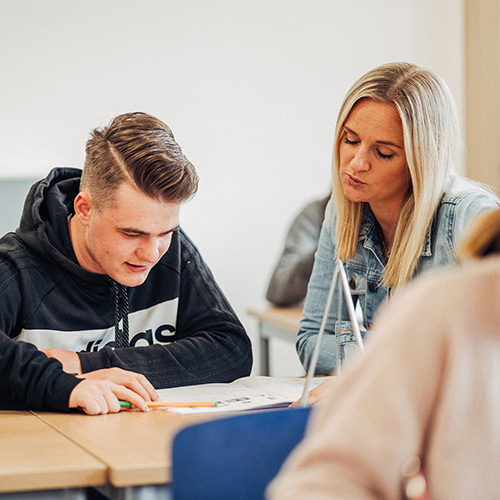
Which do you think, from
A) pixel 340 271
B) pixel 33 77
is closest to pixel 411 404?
pixel 340 271

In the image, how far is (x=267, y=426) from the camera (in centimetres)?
101

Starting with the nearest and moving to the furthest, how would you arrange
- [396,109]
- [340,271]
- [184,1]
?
[340,271], [396,109], [184,1]

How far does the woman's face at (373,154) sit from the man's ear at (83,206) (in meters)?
0.56

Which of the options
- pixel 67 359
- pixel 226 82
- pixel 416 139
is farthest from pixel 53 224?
pixel 226 82

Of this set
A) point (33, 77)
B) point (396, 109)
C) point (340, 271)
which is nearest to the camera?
point (340, 271)

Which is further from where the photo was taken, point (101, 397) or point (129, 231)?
point (129, 231)

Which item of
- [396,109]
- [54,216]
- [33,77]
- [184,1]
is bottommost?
[54,216]

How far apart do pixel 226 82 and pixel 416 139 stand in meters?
2.12

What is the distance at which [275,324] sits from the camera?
3.04m

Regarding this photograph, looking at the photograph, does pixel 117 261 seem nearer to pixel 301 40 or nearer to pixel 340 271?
pixel 340 271

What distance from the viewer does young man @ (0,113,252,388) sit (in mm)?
1665

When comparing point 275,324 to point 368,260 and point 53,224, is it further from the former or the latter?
point 53,224

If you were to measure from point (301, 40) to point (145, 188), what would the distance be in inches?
95.9

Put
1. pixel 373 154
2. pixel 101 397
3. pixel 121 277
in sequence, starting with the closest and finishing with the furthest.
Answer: pixel 101 397 < pixel 121 277 < pixel 373 154
